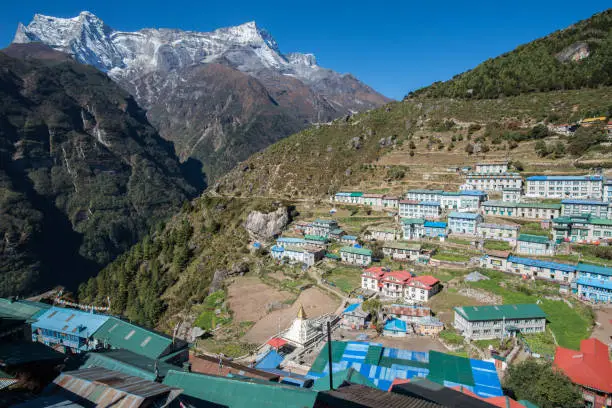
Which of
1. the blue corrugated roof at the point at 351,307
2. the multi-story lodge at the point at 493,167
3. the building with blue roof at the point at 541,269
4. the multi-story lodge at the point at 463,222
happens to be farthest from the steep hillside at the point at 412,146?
the blue corrugated roof at the point at 351,307

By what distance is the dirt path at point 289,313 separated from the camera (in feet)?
119

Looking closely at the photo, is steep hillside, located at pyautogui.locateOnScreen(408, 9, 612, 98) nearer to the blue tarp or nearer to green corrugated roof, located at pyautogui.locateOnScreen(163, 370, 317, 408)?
the blue tarp

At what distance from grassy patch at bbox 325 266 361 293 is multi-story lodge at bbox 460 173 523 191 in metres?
23.0

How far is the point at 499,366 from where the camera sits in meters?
26.3

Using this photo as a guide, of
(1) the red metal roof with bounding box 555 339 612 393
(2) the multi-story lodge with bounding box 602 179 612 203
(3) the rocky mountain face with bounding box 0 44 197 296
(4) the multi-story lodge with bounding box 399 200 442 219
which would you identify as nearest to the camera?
(1) the red metal roof with bounding box 555 339 612 393

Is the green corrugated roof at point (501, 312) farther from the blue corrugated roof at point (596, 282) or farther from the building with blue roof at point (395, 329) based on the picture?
the blue corrugated roof at point (596, 282)

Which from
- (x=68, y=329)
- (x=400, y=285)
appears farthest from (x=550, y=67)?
(x=68, y=329)

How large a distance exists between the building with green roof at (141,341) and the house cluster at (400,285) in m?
23.5

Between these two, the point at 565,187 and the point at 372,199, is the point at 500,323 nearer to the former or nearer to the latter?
the point at 565,187

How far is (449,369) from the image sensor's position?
2381 cm

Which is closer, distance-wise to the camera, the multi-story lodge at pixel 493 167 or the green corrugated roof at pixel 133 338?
the green corrugated roof at pixel 133 338

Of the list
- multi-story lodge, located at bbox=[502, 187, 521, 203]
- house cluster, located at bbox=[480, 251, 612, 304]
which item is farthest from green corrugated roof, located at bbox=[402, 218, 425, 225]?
multi-story lodge, located at bbox=[502, 187, 521, 203]

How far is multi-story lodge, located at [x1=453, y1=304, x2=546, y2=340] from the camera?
30.3 m

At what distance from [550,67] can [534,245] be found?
183 feet
